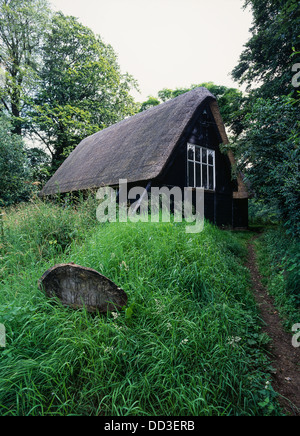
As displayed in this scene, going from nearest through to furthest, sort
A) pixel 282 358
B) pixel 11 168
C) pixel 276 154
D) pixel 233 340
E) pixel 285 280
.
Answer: pixel 233 340, pixel 282 358, pixel 285 280, pixel 276 154, pixel 11 168

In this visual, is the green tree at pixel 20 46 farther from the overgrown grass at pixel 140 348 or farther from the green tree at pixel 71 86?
the overgrown grass at pixel 140 348

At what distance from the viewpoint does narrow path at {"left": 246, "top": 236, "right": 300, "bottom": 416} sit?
6.35 feet

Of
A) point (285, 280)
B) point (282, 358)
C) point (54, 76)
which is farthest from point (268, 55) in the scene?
point (54, 76)

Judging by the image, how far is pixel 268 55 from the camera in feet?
26.5

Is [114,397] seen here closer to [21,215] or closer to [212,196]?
[21,215]

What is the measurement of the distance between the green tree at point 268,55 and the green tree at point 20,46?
49.2 feet

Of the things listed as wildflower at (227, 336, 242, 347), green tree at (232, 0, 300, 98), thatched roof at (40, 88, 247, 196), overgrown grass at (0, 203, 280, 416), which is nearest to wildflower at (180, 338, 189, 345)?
overgrown grass at (0, 203, 280, 416)

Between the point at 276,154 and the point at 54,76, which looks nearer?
the point at 276,154

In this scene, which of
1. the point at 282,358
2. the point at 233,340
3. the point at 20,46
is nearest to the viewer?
the point at 233,340

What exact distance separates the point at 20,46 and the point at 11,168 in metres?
13.5

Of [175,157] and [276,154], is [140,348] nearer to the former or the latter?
[276,154]

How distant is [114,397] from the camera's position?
1.64 m

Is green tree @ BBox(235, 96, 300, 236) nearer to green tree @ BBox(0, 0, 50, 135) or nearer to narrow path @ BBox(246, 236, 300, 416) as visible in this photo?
narrow path @ BBox(246, 236, 300, 416)

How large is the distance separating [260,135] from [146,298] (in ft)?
16.3
